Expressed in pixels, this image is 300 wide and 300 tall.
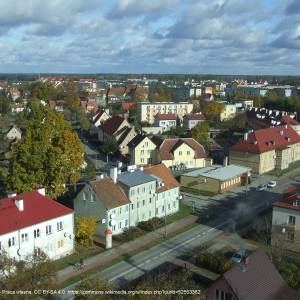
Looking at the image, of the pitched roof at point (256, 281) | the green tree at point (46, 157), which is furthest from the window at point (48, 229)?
the pitched roof at point (256, 281)

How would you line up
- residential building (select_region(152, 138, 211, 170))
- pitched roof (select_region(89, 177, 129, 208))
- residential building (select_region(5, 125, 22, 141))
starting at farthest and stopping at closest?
residential building (select_region(5, 125, 22, 141)) → residential building (select_region(152, 138, 211, 170)) → pitched roof (select_region(89, 177, 129, 208))

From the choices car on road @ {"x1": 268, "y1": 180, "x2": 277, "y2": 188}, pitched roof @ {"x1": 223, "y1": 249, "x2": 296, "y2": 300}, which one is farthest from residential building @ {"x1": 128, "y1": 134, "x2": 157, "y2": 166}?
pitched roof @ {"x1": 223, "y1": 249, "x2": 296, "y2": 300}

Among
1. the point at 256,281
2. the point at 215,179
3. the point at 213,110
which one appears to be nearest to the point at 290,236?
the point at 256,281

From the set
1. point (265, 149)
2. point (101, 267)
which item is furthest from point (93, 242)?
point (265, 149)

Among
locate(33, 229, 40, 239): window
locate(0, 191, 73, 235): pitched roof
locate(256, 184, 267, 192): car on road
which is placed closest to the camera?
locate(0, 191, 73, 235): pitched roof

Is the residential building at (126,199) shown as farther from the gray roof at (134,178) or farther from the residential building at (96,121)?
the residential building at (96,121)

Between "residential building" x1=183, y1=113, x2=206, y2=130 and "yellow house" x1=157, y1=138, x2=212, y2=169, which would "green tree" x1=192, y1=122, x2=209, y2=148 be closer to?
"yellow house" x1=157, y1=138, x2=212, y2=169

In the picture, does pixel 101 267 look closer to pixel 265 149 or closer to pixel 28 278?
pixel 28 278
